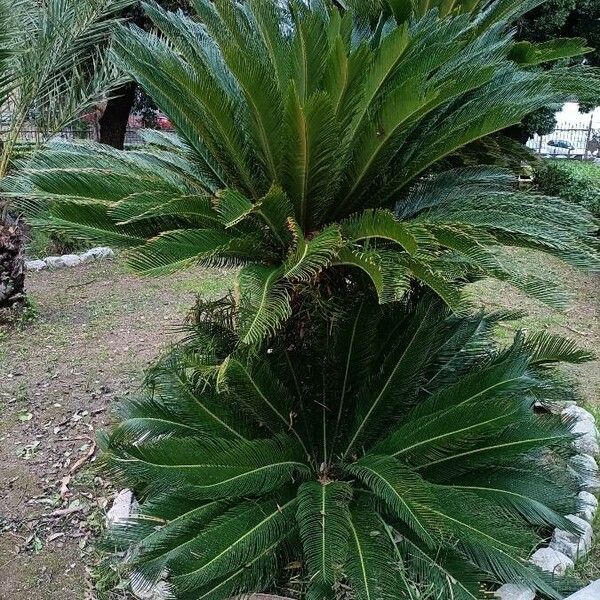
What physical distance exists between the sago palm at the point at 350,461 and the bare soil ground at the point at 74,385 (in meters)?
0.45

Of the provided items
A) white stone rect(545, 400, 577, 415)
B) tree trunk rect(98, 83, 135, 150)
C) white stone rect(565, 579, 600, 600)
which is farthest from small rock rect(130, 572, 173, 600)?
tree trunk rect(98, 83, 135, 150)

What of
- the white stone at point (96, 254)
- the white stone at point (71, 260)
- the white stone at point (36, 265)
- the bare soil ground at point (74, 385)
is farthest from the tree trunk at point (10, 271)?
the white stone at point (96, 254)

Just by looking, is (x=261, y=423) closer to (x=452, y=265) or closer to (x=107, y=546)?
(x=107, y=546)

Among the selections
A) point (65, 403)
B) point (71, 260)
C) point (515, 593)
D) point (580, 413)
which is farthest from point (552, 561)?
point (71, 260)

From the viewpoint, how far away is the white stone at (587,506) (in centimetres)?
244

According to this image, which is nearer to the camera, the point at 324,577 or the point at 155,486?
the point at 324,577

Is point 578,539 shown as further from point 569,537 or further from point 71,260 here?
point 71,260

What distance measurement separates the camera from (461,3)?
2918 millimetres

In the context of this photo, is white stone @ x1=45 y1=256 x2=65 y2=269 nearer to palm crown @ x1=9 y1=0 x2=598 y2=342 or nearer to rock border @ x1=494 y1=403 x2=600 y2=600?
palm crown @ x1=9 y1=0 x2=598 y2=342

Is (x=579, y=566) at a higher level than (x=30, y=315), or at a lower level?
higher

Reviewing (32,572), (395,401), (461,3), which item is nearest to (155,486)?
(32,572)

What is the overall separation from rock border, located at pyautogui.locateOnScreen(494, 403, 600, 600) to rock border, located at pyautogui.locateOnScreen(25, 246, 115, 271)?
19.1ft

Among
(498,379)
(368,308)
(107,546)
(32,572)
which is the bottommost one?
(32,572)

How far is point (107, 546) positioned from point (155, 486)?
31cm
